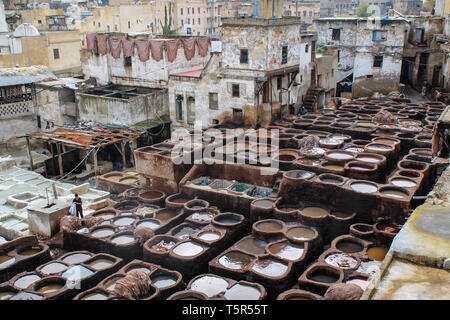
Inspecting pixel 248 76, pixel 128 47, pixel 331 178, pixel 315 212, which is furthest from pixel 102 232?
pixel 128 47

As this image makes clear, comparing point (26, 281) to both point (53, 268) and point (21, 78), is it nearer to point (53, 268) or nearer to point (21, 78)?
point (53, 268)

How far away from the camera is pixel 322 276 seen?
1469 centimetres

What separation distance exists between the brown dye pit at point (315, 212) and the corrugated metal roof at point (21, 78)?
25.3 m

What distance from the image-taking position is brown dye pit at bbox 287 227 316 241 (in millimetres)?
16933

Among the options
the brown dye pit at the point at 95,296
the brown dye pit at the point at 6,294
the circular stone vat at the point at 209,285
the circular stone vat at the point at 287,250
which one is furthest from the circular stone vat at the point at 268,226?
the brown dye pit at the point at 6,294

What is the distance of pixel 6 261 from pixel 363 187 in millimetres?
14535

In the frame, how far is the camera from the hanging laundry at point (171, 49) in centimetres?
3256

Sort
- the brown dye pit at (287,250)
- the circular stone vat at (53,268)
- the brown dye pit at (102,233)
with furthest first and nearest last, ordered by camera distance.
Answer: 1. the brown dye pit at (102,233)
2. the brown dye pit at (287,250)
3. the circular stone vat at (53,268)

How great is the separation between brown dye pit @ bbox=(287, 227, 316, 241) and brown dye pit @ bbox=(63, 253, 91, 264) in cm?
795

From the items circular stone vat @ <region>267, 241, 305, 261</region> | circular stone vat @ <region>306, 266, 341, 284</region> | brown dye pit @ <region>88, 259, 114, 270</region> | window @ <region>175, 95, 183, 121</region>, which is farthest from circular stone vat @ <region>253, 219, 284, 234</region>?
window @ <region>175, 95, 183, 121</region>

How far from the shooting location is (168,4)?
67.2 m

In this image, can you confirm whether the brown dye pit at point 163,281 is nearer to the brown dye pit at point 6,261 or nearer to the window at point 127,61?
the brown dye pit at point 6,261

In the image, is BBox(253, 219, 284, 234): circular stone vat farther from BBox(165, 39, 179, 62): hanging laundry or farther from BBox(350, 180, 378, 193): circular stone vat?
BBox(165, 39, 179, 62): hanging laundry
